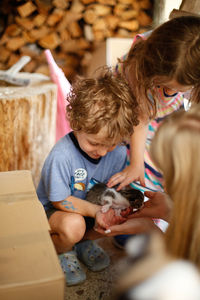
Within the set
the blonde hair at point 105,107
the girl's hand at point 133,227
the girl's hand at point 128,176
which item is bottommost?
the girl's hand at point 133,227

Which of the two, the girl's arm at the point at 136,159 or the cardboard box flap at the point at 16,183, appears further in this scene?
the girl's arm at the point at 136,159

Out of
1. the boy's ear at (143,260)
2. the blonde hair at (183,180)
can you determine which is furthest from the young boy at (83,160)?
the boy's ear at (143,260)

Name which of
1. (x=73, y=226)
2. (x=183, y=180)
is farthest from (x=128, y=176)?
(x=183, y=180)

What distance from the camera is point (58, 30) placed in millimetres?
2525

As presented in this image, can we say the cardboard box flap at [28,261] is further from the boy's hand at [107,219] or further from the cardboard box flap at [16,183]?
the boy's hand at [107,219]

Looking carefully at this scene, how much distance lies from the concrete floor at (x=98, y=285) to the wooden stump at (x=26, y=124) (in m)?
0.61

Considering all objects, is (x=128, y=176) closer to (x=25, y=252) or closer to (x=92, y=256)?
(x=92, y=256)

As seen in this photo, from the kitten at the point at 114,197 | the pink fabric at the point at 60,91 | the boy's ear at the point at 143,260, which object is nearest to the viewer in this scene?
the boy's ear at the point at 143,260

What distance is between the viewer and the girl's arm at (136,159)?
1.25 metres

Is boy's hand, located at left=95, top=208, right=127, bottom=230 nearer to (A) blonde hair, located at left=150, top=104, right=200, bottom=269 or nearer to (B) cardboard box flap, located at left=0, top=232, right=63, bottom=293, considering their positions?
(B) cardboard box flap, located at left=0, top=232, right=63, bottom=293

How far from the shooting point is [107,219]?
113 centimetres

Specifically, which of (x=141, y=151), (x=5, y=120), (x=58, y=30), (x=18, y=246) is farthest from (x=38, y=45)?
(x=18, y=246)

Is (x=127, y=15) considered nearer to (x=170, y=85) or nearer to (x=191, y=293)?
(x=170, y=85)

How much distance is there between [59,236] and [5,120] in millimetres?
603
